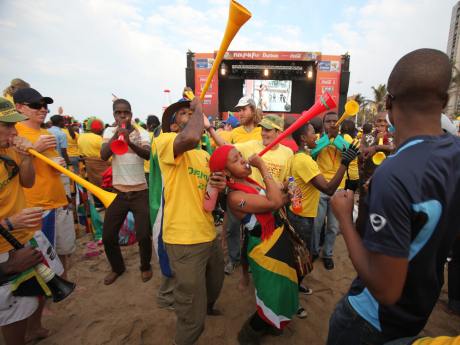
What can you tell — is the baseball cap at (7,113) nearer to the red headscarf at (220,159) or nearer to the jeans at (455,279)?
the red headscarf at (220,159)

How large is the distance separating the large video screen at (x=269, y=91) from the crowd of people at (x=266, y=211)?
1225 cm

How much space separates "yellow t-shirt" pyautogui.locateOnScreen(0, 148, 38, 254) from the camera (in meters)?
1.93

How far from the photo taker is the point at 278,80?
16062 mm

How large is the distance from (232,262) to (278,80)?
1452cm

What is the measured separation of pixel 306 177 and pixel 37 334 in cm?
333

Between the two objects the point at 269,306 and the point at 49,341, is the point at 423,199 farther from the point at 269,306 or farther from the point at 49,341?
the point at 49,341

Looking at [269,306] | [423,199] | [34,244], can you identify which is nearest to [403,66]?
[423,199]

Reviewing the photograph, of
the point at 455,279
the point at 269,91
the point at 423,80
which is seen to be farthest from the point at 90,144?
the point at 269,91

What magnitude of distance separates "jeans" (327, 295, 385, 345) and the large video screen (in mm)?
15619

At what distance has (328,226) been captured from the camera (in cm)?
399

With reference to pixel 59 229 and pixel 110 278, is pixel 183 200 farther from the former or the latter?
pixel 110 278

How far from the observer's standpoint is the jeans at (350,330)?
1170 millimetres

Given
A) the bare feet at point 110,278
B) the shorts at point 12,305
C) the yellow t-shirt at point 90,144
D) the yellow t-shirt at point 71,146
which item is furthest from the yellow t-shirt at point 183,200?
the yellow t-shirt at point 71,146

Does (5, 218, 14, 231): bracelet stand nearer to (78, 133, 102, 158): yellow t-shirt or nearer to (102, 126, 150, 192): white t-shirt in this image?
(102, 126, 150, 192): white t-shirt
